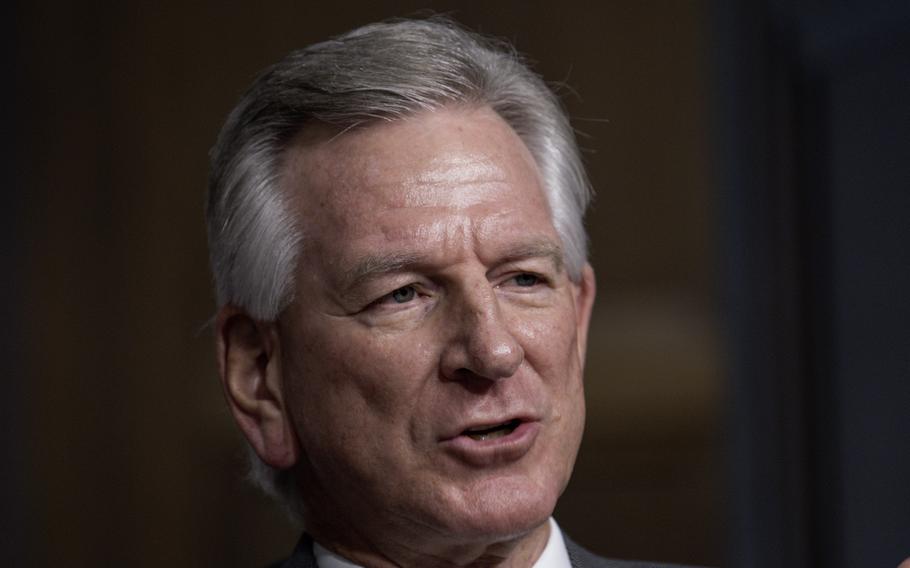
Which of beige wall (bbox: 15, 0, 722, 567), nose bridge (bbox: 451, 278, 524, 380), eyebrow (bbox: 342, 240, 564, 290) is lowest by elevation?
beige wall (bbox: 15, 0, 722, 567)

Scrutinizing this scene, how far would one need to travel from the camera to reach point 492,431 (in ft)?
5.87

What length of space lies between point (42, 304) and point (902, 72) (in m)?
2.71

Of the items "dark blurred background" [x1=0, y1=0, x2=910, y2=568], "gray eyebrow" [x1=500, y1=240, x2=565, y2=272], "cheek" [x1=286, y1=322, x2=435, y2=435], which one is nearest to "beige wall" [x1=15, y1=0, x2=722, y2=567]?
"dark blurred background" [x1=0, y1=0, x2=910, y2=568]

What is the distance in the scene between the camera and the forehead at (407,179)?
5.87 ft

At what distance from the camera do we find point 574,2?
165 inches

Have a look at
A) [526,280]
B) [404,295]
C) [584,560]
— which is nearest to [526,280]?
[526,280]

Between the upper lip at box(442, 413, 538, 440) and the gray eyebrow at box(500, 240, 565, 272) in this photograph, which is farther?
the gray eyebrow at box(500, 240, 565, 272)

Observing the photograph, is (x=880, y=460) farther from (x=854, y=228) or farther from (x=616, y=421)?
(x=616, y=421)

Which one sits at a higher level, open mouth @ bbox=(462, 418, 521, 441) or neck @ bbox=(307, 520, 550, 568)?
open mouth @ bbox=(462, 418, 521, 441)

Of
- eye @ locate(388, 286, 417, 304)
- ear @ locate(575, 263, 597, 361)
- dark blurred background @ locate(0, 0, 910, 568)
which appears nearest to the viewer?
eye @ locate(388, 286, 417, 304)

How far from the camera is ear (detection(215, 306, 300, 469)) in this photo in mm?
1911

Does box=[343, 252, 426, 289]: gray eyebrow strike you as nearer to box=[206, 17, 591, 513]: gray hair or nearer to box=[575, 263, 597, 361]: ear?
box=[206, 17, 591, 513]: gray hair

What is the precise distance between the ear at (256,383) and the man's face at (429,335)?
1.3 inches

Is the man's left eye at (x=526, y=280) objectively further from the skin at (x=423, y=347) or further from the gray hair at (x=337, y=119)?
the gray hair at (x=337, y=119)
